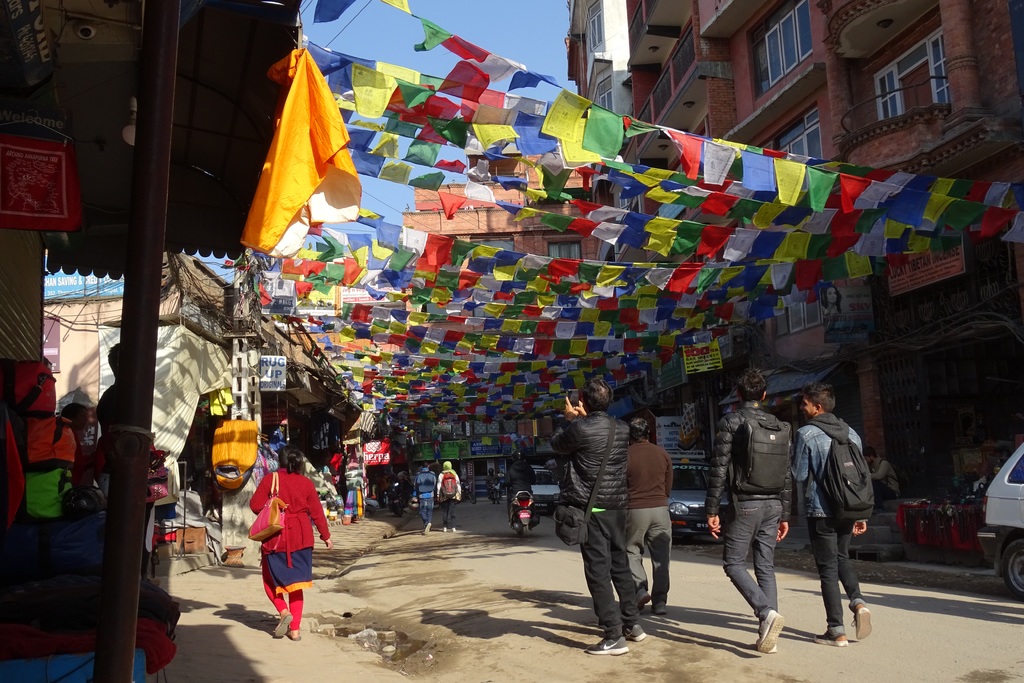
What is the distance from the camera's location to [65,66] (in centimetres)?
539

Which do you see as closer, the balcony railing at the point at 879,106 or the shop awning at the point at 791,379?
the balcony railing at the point at 879,106

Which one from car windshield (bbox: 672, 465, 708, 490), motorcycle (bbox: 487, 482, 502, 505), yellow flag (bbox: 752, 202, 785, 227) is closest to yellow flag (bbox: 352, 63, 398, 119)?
yellow flag (bbox: 752, 202, 785, 227)

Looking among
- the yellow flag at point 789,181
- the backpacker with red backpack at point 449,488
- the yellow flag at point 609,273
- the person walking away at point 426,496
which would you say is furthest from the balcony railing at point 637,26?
the yellow flag at point 789,181

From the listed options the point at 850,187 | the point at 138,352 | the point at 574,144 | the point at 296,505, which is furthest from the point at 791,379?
the point at 138,352

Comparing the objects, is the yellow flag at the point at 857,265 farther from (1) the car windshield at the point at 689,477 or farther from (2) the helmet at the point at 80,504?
(2) the helmet at the point at 80,504

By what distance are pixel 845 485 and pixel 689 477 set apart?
12825 mm

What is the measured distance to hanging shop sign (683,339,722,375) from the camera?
2367cm

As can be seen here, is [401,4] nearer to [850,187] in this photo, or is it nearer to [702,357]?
[850,187]

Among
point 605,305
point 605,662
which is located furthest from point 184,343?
point 605,662

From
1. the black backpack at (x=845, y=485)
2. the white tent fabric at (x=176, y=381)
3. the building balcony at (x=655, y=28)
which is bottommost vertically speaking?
the black backpack at (x=845, y=485)

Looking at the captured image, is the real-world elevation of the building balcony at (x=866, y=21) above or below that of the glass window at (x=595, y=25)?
below

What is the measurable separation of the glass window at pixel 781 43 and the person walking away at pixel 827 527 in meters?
15.9

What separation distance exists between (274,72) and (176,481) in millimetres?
8922

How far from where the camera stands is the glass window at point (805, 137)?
67.7 feet
